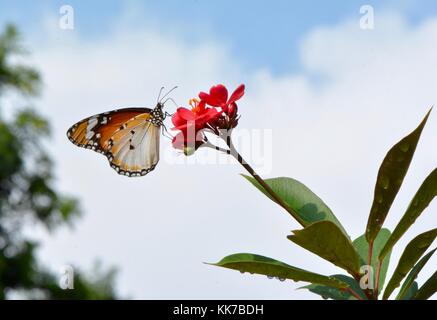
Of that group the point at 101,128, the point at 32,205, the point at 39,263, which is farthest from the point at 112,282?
the point at 101,128

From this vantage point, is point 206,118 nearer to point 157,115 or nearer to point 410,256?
point 410,256

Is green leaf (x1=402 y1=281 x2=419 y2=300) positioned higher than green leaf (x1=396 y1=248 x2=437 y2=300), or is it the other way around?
green leaf (x1=396 y1=248 x2=437 y2=300)

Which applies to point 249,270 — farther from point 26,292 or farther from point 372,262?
point 26,292

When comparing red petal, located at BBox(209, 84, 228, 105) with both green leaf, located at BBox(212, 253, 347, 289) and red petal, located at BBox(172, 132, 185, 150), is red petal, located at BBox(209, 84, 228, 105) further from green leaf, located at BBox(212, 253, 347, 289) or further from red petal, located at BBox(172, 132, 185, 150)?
green leaf, located at BBox(212, 253, 347, 289)

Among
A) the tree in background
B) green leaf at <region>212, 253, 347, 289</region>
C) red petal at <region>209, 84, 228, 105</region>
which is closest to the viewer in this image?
green leaf at <region>212, 253, 347, 289</region>

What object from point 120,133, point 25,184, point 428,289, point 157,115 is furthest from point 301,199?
point 25,184

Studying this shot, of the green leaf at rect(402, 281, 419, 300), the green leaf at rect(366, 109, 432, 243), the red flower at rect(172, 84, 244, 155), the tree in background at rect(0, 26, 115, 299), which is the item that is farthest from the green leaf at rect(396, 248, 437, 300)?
the tree in background at rect(0, 26, 115, 299)
